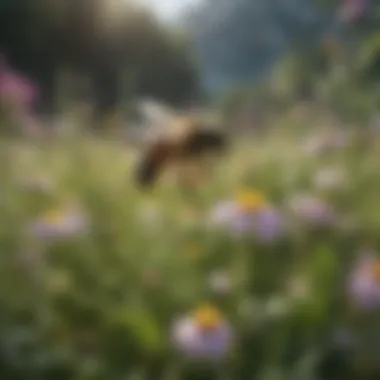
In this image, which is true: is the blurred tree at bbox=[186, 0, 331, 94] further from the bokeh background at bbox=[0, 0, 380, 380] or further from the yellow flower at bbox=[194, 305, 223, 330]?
the yellow flower at bbox=[194, 305, 223, 330]

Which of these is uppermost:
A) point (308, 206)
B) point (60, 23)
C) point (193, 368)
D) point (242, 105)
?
point (60, 23)

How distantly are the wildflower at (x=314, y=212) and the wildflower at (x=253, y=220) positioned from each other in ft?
0.08

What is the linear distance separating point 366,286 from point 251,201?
4.3 inches

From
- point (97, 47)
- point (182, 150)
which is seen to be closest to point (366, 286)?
point (182, 150)

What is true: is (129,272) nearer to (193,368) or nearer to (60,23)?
(193,368)

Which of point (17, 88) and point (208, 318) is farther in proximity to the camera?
point (17, 88)

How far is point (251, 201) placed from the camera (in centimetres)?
63

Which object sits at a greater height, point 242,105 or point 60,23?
point 60,23

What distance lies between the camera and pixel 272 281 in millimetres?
623

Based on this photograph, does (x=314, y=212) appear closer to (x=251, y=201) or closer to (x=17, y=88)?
(x=251, y=201)

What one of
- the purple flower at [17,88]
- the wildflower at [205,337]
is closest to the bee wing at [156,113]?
the purple flower at [17,88]

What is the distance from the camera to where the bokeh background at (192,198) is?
58 cm

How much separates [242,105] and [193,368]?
25 cm

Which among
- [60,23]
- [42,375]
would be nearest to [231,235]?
[42,375]
